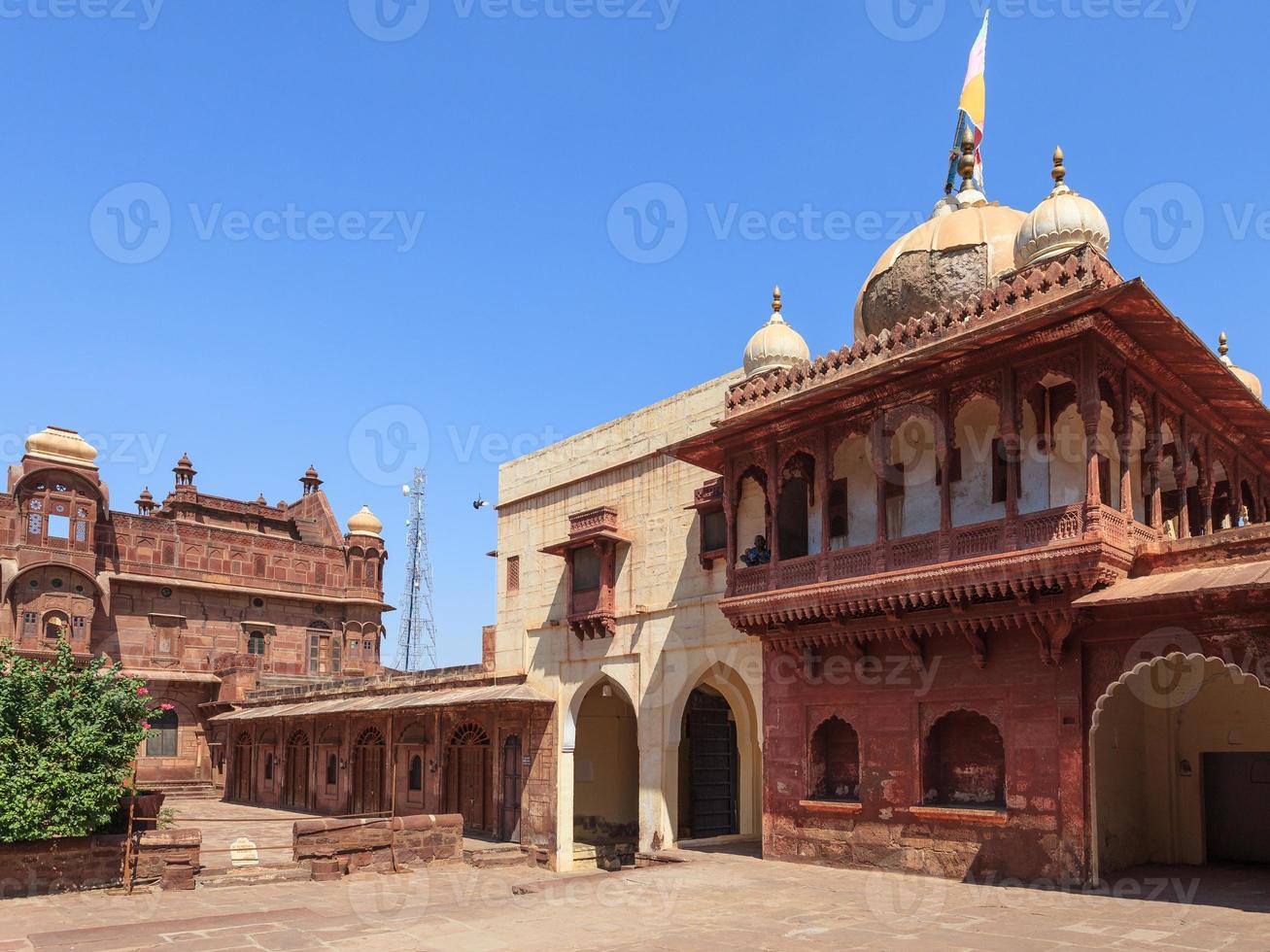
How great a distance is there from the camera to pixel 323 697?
3366cm

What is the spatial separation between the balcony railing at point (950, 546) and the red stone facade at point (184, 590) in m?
29.3

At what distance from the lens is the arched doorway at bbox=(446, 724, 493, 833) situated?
26.5 metres

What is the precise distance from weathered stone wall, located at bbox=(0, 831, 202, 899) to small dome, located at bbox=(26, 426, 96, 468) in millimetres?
26238

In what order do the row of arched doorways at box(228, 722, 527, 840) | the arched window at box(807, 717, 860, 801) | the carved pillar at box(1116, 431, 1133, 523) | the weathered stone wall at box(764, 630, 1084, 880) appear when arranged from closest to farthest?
the weathered stone wall at box(764, 630, 1084, 880), the carved pillar at box(1116, 431, 1133, 523), the arched window at box(807, 717, 860, 801), the row of arched doorways at box(228, 722, 527, 840)

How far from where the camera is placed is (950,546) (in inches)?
550

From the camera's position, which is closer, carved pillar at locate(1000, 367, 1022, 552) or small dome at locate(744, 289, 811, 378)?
carved pillar at locate(1000, 367, 1022, 552)

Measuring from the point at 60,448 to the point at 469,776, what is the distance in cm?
2202

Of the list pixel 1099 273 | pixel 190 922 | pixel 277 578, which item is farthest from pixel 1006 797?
pixel 277 578

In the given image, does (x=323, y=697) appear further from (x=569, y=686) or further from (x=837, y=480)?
(x=837, y=480)

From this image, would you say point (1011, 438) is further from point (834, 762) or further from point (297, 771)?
point (297, 771)

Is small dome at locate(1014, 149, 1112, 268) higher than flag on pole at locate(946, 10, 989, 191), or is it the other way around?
flag on pole at locate(946, 10, 989, 191)

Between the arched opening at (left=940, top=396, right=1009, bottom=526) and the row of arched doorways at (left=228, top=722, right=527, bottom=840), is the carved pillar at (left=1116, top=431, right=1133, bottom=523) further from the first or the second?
the row of arched doorways at (left=228, top=722, right=527, bottom=840)

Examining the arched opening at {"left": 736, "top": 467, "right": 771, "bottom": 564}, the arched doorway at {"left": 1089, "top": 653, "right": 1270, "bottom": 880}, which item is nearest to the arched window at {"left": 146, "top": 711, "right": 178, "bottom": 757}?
the arched opening at {"left": 736, "top": 467, "right": 771, "bottom": 564}

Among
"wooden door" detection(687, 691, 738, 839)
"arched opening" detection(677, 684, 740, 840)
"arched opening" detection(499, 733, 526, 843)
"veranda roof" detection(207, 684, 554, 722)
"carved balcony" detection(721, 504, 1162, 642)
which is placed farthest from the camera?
"arched opening" detection(499, 733, 526, 843)
